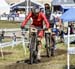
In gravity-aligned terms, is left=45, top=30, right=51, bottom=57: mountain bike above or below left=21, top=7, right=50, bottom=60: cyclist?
below

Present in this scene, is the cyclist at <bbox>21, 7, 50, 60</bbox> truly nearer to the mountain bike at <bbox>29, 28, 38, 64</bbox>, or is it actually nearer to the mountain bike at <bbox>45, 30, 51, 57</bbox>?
the mountain bike at <bbox>29, 28, 38, 64</bbox>

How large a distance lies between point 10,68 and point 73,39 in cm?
885

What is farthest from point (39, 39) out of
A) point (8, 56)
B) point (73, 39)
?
point (73, 39)

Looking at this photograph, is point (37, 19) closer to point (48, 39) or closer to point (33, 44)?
point (33, 44)

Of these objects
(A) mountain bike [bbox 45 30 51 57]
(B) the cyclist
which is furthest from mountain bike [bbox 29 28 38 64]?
(A) mountain bike [bbox 45 30 51 57]

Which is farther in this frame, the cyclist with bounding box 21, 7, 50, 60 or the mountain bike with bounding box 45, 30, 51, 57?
the mountain bike with bounding box 45, 30, 51, 57

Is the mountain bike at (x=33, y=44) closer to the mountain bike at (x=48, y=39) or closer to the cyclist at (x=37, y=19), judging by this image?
the cyclist at (x=37, y=19)

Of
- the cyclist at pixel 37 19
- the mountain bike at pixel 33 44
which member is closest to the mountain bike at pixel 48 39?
the cyclist at pixel 37 19

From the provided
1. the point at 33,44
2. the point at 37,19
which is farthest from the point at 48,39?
the point at 33,44

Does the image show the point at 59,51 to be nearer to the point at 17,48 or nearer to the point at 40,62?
the point at 17,48

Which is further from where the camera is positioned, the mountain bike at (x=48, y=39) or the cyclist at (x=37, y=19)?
the mountain bike at (x=48, y=39)

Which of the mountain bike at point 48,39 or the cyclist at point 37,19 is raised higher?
the cyclist at point 37,19

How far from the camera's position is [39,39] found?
13617mm

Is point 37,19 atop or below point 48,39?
atop
